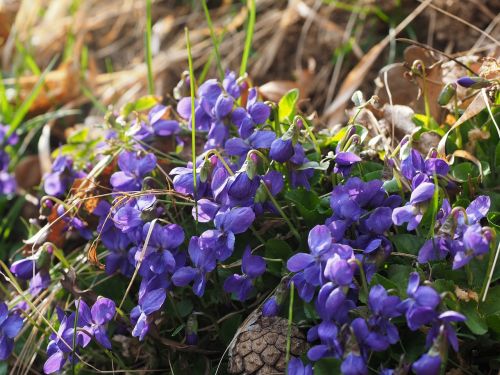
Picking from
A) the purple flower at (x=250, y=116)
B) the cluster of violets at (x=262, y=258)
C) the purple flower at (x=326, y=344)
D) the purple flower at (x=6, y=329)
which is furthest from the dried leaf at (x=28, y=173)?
the purple flower at (x=326, y=344)

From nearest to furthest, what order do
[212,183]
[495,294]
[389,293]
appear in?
[389,293] < [495,294] < [212,183]

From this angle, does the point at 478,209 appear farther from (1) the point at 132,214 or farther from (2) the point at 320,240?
(1) the point at 132,214

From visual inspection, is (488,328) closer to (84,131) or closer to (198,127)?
(198,127)

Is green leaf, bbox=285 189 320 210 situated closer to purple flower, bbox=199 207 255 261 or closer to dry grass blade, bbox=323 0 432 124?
purple flower, bbox=199 207 255 261

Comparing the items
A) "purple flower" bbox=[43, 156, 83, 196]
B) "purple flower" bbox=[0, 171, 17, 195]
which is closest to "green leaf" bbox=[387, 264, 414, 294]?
"purple flower" bbox=[43, 156, 83, 196]

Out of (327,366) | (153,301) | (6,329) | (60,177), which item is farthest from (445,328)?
(60,177)

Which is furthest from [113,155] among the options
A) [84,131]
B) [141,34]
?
[141,34]
